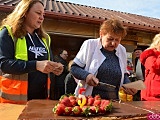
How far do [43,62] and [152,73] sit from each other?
49.1 inches

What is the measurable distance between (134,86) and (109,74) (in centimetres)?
23

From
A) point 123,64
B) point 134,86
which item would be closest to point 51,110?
point 134,86

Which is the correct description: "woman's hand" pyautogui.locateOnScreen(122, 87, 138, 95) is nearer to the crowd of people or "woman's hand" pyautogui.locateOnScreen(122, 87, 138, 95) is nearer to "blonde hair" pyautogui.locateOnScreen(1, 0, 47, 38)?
the crowd of people

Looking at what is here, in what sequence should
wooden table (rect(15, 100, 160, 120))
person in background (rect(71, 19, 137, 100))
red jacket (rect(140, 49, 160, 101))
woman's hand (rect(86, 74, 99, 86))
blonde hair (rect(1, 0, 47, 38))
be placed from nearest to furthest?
wooden table (rect(15, 100, 160, 120)) < blonde hair (rect(1, 0, 47, 38)) < woman's hand (rect(86, 74, 99, 86)) < person in background (rect(71, 19, 137, 100)) < red jacket (rect(140, 49, 160, 101))

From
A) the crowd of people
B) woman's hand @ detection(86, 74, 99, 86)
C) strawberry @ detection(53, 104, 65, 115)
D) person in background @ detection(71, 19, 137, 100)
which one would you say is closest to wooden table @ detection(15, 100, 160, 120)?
strawberry @ detection(53, 104, 65, 115)

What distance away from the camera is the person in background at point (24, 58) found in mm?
1914

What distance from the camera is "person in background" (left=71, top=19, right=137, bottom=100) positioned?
2350mm

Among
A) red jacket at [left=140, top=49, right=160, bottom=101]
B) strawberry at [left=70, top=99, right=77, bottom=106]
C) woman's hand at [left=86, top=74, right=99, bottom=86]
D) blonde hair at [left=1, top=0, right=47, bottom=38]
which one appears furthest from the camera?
red jacket at [left=140, top=49, right=160, bottom=101]

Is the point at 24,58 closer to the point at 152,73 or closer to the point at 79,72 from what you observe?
the point at 79,72

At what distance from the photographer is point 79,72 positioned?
91.9 inches

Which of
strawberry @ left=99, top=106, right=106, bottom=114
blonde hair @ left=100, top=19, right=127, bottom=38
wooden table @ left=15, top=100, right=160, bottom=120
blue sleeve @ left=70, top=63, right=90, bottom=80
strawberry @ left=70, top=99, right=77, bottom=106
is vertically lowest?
wooden table @ left=15, top=100, right=160, bottom=120

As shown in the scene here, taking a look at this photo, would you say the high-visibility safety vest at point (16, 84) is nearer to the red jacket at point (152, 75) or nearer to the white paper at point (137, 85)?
the white paper at point (137, 85)

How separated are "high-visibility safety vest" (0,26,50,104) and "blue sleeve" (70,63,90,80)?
506 mm

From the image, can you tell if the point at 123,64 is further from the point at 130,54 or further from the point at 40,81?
the point at 130,54
